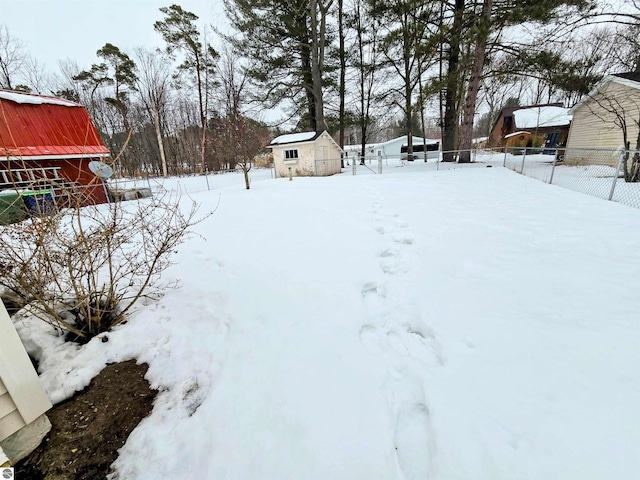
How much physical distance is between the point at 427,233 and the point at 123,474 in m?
3.94

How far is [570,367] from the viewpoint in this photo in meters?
1.70

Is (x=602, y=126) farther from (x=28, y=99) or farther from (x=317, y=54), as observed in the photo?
(x=28, y=99)

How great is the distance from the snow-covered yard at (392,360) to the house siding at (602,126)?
11.8 m

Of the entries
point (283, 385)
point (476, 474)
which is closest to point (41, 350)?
point (283, 385)

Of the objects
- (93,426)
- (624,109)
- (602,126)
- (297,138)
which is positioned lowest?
(93,426)

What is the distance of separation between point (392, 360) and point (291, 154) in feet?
50.5

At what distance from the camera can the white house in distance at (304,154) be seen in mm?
15188

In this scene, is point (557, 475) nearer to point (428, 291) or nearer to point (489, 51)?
point (428, 291)

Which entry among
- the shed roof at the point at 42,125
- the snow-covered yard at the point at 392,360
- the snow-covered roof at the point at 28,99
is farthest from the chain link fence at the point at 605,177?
the snow-covered roof at the point at 28,99

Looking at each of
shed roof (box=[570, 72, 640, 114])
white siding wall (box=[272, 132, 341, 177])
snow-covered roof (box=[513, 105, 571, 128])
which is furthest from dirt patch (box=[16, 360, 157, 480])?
snow-covered roof (box=[513, 105, 571, 128])

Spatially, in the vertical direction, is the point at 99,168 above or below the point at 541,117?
below

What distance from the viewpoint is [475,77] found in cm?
1107

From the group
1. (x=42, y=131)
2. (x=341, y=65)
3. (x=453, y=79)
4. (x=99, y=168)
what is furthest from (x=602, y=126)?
(x=42, y=131)

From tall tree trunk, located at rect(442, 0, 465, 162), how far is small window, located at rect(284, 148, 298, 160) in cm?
807
